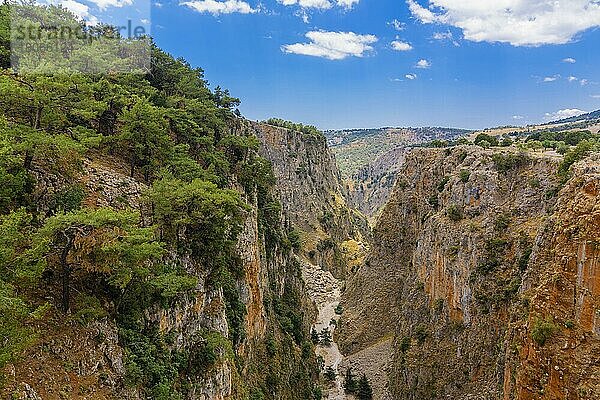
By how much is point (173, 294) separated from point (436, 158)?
163 feet

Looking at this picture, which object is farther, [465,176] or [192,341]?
[465,176]

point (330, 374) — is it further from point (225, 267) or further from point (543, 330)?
point (543, 330)

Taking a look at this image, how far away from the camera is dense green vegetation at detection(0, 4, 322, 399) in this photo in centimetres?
1795

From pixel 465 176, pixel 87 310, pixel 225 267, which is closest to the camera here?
pixel 87 310

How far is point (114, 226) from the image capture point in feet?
63.1

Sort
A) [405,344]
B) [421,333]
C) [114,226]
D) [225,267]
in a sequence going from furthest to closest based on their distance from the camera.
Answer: [405,344] < [421,333] < [225,267] < [114,226]

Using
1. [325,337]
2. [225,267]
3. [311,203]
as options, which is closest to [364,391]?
[325,337]

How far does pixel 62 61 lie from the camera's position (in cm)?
3800

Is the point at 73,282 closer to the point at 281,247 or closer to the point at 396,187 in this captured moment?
the point at 281,247

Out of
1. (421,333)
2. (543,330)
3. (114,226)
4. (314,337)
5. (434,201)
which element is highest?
(114,226)

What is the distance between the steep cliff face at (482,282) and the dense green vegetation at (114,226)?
61.1 ft

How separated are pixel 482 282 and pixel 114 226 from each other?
1391 inches

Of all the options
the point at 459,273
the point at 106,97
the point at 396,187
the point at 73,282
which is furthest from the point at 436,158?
the point at 73,282

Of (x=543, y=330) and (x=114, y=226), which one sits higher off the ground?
(x=114, y=226)
